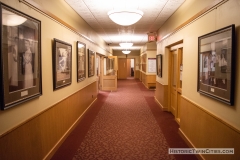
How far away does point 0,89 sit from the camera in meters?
1.91

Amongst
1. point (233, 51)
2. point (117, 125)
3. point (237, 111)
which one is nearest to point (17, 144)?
point (237, 111)

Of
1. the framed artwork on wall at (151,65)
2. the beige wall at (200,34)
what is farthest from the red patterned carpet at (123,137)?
the framed artwork on wall at (151,65)

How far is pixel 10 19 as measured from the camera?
2.06m

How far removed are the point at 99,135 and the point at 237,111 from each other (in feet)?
9.69

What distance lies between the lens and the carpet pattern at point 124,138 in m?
3.33

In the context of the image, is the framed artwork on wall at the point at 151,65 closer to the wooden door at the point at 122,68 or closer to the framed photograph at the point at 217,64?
the wooden door at the point at 122,68

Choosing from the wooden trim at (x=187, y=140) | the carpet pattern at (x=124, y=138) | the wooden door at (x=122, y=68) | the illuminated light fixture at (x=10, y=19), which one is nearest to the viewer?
the illuminated light fixture at (x=10, y=19)

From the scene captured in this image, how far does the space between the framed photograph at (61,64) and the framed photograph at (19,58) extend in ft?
1.89

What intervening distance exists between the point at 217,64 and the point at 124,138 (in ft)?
8.14

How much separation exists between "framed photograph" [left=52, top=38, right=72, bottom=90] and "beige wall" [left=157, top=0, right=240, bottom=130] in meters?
2.51

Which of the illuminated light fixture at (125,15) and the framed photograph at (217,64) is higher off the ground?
the illuminated light fixture at (125,15)

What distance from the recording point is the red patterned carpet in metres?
3.34

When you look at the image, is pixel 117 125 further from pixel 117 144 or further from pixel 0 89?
pixel 0 89

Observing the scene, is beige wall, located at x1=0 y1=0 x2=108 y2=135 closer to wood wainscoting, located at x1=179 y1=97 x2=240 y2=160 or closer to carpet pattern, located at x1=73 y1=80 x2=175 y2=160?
carpet pattern, located at x1=73 y1=80 x2=175 y2=160
